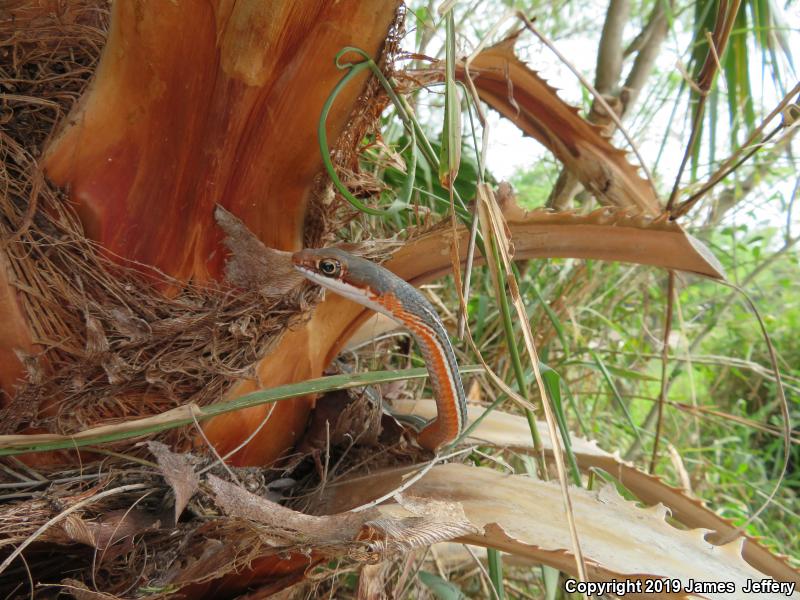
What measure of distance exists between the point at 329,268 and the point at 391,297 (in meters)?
0.08

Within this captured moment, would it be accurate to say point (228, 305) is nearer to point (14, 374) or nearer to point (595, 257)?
point (14, 374)

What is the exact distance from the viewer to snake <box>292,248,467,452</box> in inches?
25.4

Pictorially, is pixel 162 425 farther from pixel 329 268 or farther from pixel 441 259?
pixel 441 259

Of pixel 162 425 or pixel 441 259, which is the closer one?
pixel 162 425

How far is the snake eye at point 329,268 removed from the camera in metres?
0.65

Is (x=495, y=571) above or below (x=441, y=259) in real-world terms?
below

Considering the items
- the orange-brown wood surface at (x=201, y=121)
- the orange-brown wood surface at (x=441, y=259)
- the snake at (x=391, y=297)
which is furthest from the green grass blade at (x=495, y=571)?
the orange-brown wood surface at (x=201, y=121)

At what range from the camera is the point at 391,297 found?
645 millimetres

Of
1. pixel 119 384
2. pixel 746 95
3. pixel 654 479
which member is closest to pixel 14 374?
pixel 119 384

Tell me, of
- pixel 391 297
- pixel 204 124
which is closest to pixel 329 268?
pixel 391 297

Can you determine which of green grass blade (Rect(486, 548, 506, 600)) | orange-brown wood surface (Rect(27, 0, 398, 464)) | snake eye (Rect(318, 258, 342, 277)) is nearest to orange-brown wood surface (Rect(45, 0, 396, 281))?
orange-brown wood surface (Rect(27, 0, 398, 464))

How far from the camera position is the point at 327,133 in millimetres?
671

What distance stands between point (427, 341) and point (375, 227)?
50 centimetres

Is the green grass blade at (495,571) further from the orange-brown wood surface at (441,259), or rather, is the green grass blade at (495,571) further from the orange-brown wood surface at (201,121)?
the orange-brown wood surface at (201,121)
